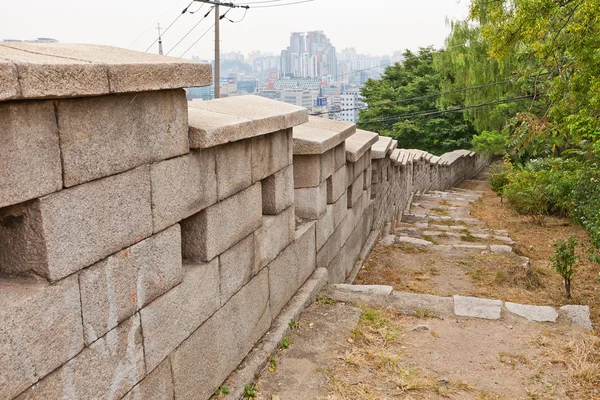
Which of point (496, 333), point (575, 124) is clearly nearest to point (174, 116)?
point (496, 333)

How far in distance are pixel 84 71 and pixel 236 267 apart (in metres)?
1.71

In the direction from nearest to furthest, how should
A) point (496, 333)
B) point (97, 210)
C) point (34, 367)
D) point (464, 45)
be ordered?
point (34, 367), point (97, 210), point (496, 333), point (464, 45)

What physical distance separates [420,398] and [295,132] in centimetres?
241

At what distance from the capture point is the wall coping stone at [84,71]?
185 cm

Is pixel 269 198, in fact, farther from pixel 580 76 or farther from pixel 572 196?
pixel 572 196

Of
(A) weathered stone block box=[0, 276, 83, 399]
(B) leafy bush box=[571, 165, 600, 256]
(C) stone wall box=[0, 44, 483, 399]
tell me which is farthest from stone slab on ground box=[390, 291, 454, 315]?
(B) leafy bush box=[571, 165, 600, 256]

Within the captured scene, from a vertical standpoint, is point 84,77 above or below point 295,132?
above

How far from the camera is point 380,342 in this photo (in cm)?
421

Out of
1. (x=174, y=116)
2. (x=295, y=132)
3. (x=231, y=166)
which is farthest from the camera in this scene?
(x=295, y=132)

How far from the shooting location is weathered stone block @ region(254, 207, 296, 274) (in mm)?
3877

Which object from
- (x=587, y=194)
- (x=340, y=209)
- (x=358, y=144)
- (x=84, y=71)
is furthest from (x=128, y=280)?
(x=587, y=194)

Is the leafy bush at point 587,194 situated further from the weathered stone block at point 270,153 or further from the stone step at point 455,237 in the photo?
the weathered stone block at point 270,153

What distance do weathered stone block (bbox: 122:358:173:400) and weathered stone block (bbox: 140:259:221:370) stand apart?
47 millimetres

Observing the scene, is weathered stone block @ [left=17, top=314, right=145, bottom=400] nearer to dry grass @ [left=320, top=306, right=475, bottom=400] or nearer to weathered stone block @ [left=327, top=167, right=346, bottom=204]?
dry grass @ [left=320, top=306, right=475, bottom=400]
